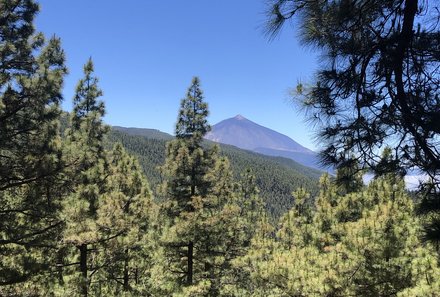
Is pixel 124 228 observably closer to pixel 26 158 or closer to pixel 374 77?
pixel 26 158

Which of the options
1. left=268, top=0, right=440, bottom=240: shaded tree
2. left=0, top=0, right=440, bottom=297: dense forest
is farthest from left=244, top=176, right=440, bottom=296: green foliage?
left=268, top=0, right=440, bottom=240: shaded tree

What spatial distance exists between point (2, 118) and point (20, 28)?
265 cm

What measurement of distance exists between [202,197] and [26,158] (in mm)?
9230

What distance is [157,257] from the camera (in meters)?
17.5

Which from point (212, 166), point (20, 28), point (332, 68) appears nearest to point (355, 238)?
point (332, 68)

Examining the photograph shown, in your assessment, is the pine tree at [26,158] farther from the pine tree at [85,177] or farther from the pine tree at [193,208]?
the pine tree at [193,208]

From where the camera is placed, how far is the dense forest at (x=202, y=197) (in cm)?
407

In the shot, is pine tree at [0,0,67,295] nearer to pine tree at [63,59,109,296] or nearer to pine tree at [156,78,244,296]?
pine tree at [63,59,109,296]

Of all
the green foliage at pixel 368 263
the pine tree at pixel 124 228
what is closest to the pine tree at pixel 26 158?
the pine tree at pixel 124 228

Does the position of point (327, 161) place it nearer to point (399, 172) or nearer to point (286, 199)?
point (399, 172)

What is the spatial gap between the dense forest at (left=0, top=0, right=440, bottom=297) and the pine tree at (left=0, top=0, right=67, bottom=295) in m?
0.03

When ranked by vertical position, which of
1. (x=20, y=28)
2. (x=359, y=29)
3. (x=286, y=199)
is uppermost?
(x=20, y=28)

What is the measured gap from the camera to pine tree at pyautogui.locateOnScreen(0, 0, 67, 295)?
818 cm

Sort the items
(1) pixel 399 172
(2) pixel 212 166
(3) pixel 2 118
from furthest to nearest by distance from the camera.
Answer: (2) pixel 212 166, (3) pixel 2 118, (1) pixel 399 172
